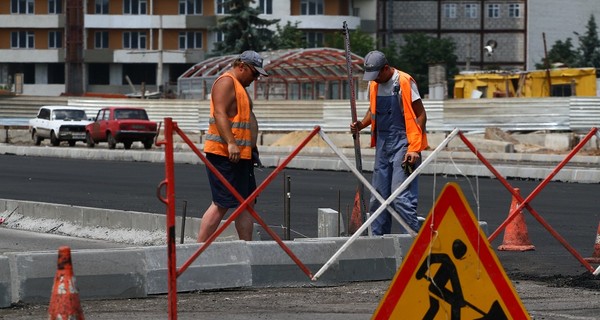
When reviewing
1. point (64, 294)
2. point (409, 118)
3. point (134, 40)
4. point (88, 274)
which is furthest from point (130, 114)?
point (134, 40)

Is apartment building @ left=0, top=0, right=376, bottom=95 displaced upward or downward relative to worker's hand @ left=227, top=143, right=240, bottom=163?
upward

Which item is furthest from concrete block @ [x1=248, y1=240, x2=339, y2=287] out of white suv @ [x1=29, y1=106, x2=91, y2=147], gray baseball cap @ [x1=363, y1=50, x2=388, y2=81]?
white suv @ [x1=29, y1=106, x2=91, y2=147]

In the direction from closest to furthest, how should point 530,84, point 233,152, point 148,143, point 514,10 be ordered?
point 233,152 < point 148,143 < point 530,84 < point 514,10

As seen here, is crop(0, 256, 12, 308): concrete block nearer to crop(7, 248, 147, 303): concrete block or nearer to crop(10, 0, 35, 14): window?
crop(7, 248, 147, 303): concrete block

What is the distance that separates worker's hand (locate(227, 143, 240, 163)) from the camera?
10.5 m

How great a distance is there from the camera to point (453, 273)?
262 inches

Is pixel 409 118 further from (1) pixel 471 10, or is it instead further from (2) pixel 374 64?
(1) pixel 471 10

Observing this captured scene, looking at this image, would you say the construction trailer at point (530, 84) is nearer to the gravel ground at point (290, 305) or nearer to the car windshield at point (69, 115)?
the car windshield at point (69, 115)

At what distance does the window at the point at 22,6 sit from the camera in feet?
316

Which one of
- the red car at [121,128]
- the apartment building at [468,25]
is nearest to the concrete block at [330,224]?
the red car at [121,128]

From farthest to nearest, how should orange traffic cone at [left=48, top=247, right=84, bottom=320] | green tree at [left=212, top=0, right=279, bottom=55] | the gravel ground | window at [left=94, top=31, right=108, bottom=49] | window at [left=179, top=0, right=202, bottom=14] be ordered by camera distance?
window at [left=94, top=31, right=108, bottom=49] → window at [left=179, top=0, right=202, bottom=14] → green tree at [left=212, top=0, right=279, bottom=55] → the gravel ground → orange traffic cone at [left=48, top=247, right=84, bottom=320]

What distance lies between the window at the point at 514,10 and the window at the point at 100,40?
30.2 metres

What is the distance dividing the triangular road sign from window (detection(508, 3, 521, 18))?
98.9 metres

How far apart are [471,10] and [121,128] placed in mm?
62348
